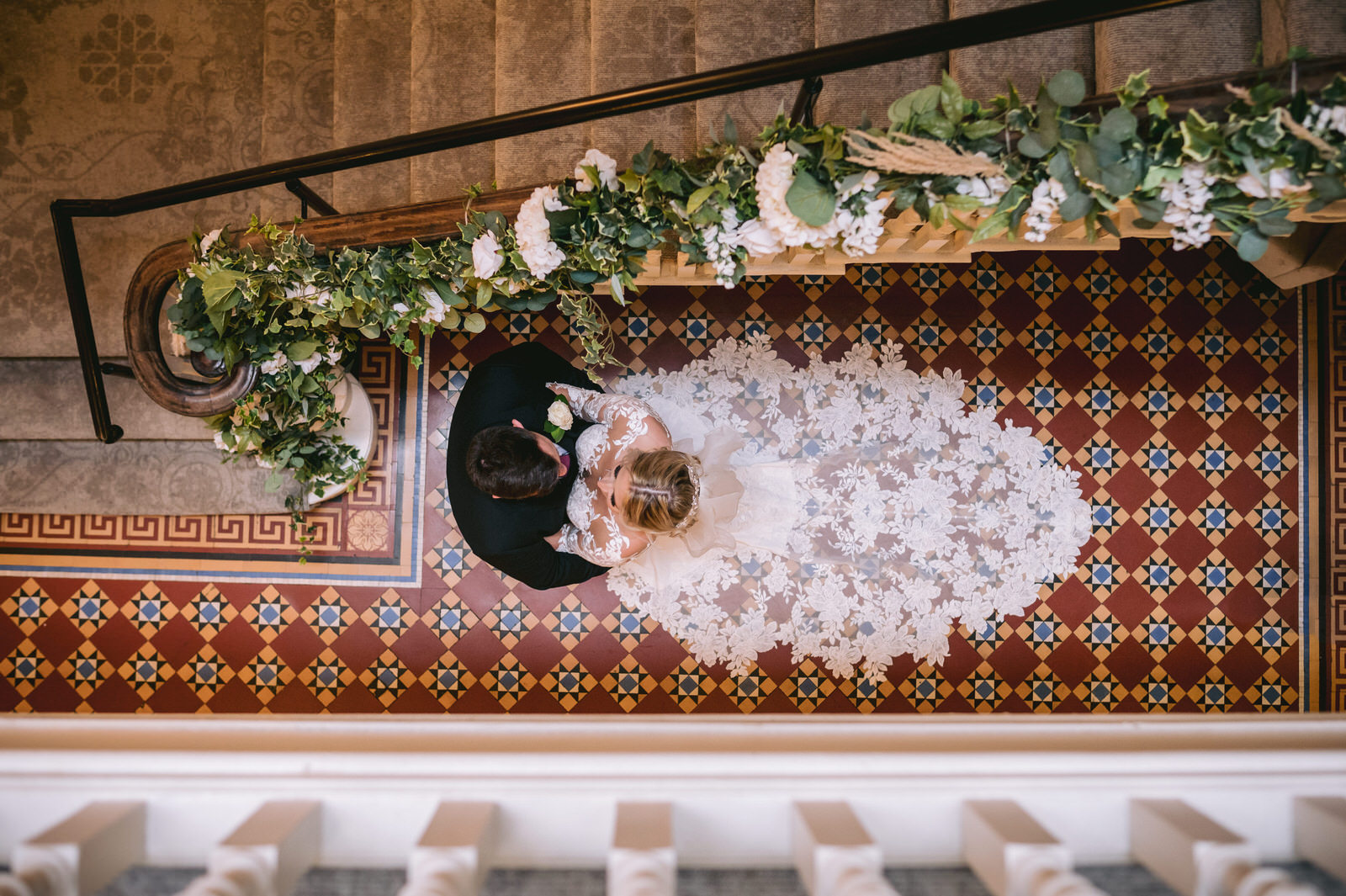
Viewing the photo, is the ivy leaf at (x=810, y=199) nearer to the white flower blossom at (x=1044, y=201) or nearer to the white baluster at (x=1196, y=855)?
the white flower blossom at (x=1044, y=201)

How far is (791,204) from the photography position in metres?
1.62

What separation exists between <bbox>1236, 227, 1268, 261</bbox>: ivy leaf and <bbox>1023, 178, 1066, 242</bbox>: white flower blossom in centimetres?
45

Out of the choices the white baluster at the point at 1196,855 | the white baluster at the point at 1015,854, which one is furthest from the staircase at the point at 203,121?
the white baluster at the point at 1196,855

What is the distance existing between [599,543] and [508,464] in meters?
0.59

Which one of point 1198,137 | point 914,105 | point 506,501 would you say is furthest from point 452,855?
point 1198,137

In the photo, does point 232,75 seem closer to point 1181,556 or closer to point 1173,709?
point 1181,556

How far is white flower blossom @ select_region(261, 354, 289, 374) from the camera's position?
2396 mm

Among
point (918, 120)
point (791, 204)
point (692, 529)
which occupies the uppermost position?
point (918, 120)

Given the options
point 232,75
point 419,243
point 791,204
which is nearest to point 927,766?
point 791,204

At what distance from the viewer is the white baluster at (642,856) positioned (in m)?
1.01

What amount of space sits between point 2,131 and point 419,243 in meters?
2.53

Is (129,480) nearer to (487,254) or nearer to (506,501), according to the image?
(506,501)

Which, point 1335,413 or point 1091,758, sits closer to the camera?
point 1091,758

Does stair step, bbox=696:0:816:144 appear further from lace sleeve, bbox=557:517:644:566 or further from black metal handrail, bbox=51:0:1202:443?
lace sleeve, bbox=557:517:644:566
